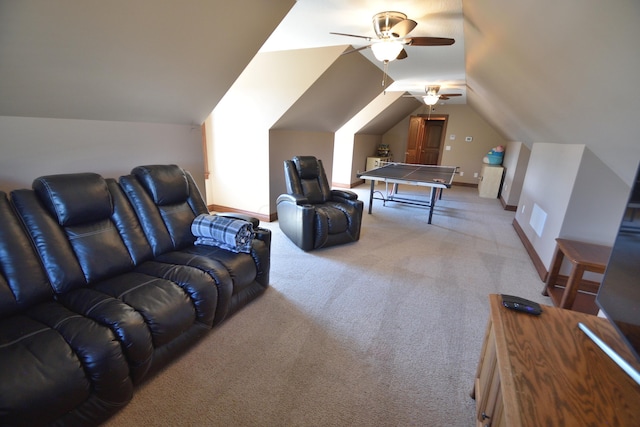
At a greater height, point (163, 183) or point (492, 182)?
point (163, 183)

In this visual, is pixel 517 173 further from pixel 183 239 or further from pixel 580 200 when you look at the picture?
pixel 183 239

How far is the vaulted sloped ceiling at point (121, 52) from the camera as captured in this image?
61.3 inches

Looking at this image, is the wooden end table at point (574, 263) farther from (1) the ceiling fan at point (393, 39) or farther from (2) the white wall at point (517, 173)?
(2) the white wall at point (517, 173)

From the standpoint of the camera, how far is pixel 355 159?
7504mm

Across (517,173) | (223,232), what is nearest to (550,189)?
(517,173)

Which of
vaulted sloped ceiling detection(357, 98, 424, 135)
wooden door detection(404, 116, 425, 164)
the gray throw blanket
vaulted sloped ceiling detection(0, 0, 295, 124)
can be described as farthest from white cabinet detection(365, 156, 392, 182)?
the gray throw blanket

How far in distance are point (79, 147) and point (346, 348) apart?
2521 mm

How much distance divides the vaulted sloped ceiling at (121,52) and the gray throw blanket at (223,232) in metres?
1.16

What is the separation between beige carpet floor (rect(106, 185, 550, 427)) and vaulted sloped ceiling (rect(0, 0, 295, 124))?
6.38 feet

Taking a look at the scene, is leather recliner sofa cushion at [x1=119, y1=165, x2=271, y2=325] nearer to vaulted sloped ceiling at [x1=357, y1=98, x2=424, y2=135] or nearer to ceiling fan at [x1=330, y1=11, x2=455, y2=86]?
ceiling fan at [x1=330, y1=11, x2=455, y2=86]

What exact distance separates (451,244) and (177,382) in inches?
137

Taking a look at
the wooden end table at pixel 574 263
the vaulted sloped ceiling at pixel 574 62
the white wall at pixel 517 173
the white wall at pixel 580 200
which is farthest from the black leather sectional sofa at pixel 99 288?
the white wall at pixel 517 173

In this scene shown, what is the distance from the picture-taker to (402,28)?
7.97ft

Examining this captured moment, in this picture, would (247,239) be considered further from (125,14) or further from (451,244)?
(451,244)
